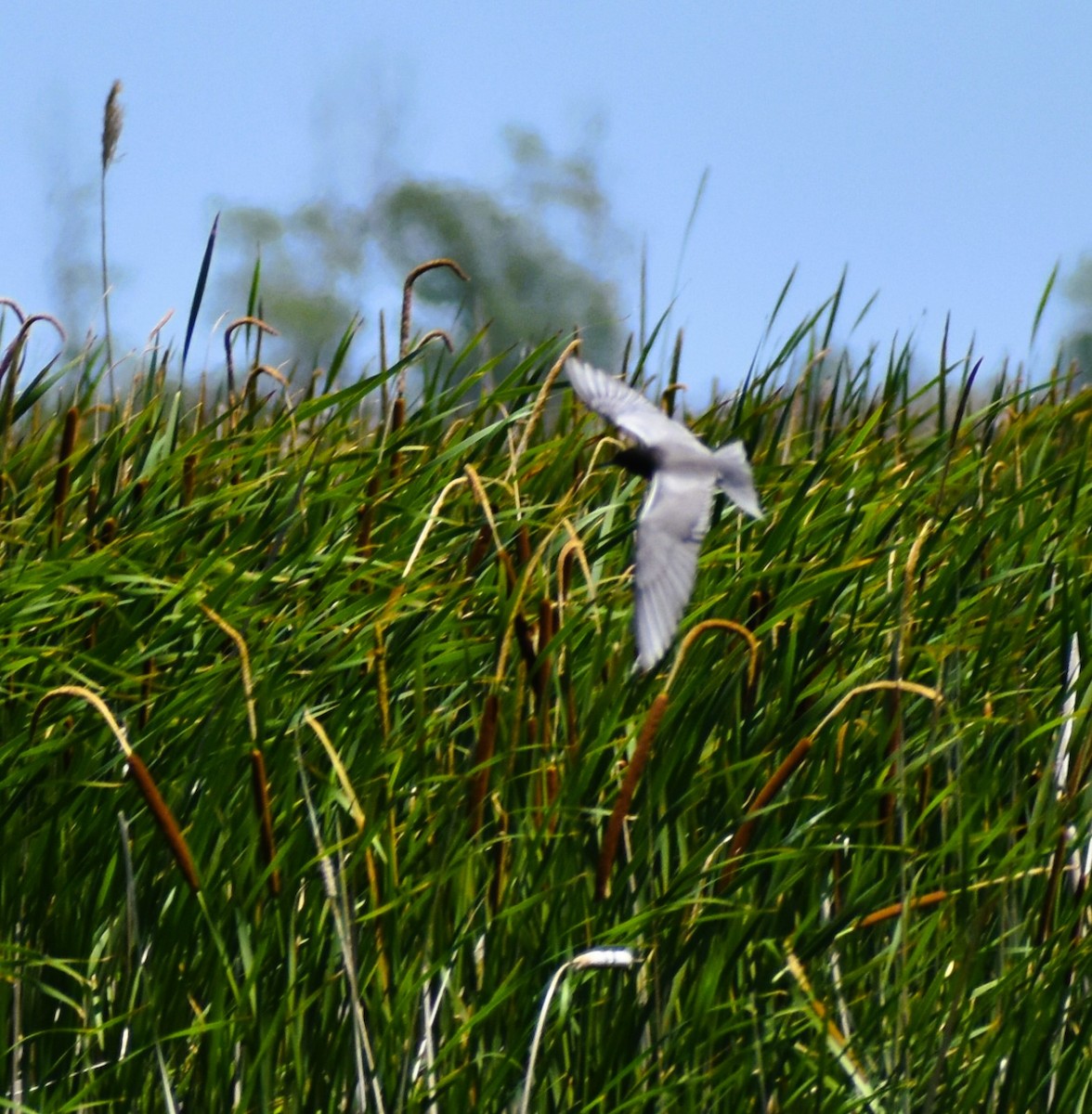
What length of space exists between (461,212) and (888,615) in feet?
190

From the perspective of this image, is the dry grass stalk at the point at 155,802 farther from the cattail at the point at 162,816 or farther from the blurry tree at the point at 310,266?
the blurry tree at the point at 310,266

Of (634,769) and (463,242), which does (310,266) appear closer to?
(463,242)

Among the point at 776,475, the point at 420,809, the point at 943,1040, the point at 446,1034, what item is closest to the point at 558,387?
the point at 776,475

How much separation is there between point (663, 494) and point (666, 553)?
152mm

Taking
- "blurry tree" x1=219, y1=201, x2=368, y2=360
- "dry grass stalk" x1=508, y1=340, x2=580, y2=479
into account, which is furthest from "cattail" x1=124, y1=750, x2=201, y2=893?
"blurry tree" x1=219, y1=201, x2=368, y2=360

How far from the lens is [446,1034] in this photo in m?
1.73

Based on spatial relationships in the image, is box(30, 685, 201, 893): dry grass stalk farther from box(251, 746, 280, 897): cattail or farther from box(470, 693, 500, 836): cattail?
box(470, 693, 500, 836): cattail

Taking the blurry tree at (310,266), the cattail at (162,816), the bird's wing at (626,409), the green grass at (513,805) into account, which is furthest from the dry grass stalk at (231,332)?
the blurry tree at (310,266)

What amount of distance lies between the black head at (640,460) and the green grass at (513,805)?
4.8 inches

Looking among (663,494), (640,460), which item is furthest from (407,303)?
(663,494)

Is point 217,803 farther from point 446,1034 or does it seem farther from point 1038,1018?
point 1038,1018

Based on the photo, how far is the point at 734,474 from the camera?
1.76 m

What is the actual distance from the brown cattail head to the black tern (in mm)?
1255

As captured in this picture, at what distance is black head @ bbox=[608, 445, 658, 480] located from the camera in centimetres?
167
